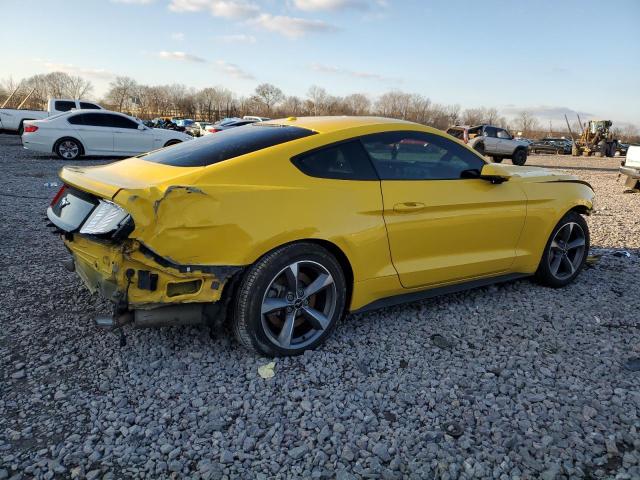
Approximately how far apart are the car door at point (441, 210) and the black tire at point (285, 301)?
0.53m

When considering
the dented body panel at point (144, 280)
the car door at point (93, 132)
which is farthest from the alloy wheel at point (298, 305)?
the car door at point (93, 132)

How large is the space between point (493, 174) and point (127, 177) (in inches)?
104

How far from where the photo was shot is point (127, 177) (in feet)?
9.77

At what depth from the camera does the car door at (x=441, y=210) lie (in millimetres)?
3352

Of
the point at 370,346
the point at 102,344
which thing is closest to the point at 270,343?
the point at 370,346

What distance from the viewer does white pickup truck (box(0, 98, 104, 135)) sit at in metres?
19.3

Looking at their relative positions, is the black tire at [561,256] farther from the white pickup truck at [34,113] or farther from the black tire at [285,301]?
the white pickup truck at [34,113]

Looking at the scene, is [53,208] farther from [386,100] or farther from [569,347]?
[386,100]

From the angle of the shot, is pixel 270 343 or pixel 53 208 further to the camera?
pixel 53 208

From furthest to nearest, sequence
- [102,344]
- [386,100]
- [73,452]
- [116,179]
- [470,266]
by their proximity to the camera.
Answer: [386,100], [470,266], [102,344], [116,179], [73,452]

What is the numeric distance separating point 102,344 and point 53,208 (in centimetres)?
101

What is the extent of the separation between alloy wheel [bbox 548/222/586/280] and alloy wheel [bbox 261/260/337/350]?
245cm

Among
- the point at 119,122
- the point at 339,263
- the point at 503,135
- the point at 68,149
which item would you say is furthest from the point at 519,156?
the point at 339,263

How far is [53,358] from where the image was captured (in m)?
2.96
